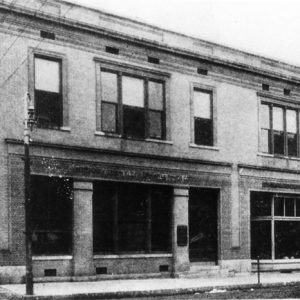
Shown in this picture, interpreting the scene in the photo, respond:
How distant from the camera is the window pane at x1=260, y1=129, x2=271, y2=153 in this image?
26.1m

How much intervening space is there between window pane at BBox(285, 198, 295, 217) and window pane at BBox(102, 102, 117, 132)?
954 centimetres

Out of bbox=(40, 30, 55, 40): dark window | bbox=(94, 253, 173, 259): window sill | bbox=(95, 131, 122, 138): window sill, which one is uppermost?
bbox=(40, 30, 55, 40): dark window

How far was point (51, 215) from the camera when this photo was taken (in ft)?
65.3

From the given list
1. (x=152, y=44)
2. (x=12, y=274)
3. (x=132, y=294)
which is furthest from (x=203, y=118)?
(x=12, y=274)

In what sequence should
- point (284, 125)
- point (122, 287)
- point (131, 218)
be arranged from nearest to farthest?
point (122, 287)
point (131, 218)
point (284, 125)

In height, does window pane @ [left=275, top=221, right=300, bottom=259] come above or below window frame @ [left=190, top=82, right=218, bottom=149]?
below

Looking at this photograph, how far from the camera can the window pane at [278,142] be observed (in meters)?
26.8

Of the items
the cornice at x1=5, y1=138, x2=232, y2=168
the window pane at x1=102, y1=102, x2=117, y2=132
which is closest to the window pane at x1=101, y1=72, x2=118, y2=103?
the window pane at x1=102, y1=102, x2=117, y2=132

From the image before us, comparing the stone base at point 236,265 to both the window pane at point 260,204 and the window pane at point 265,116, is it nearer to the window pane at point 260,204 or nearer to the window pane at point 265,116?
the window pane at point 260,204

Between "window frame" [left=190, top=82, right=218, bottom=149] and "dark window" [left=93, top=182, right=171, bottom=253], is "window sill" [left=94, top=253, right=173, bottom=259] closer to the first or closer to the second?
"dark window" [left=93, top=182, right=171, bottom=253]

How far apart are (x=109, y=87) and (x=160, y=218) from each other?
208 inches

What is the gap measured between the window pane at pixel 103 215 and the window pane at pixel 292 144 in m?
9.69

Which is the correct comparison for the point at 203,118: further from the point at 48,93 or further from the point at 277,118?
the point at 48,93

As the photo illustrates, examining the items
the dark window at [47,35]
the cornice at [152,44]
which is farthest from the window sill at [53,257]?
the cornice at [152,44]
